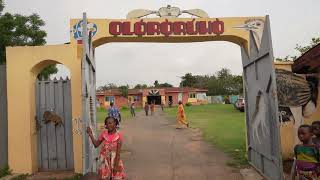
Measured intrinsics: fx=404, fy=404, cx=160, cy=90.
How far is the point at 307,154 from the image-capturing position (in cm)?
530

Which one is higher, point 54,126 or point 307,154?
point 54,126

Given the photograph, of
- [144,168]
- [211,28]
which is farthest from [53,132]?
[211,28]

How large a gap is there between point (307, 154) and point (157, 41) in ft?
18.4

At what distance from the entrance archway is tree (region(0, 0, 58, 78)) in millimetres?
22171

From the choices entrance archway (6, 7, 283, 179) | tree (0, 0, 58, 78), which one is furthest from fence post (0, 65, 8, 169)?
tree (0, 0, 58, 78)

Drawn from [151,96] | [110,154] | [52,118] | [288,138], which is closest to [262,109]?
[288,138]

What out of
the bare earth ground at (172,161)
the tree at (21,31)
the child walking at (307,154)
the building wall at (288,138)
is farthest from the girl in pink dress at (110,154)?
the tree at (21,31)

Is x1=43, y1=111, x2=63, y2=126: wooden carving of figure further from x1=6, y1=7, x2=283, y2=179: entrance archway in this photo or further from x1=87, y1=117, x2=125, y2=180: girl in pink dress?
x1=87, y1=117, x2=125, y2=180: girl in pink dress

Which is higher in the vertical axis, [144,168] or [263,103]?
[263,103]

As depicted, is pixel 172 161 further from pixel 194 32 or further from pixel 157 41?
pixel 194 32

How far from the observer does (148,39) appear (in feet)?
32.6

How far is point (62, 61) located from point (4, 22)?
2455cm

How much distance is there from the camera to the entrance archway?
7.24 metres

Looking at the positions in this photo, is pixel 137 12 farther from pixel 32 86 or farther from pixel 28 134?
pixel 28 134
